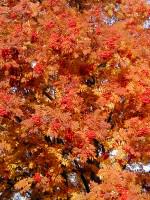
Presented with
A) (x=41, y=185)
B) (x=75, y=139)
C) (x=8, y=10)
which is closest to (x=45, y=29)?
(x=8, y=10)

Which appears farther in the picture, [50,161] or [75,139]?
[50,161]

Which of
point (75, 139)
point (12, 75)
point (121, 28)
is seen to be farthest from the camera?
point (121, 28)

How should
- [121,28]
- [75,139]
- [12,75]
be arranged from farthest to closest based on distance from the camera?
[121,28] → [12,75] → [75,139]

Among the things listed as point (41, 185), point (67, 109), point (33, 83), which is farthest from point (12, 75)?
point (41, 185)

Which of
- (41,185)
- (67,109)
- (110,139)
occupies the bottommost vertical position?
(41,185)

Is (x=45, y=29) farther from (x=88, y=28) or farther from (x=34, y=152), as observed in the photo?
(x=34, y=152)

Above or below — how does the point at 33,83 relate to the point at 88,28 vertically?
below
